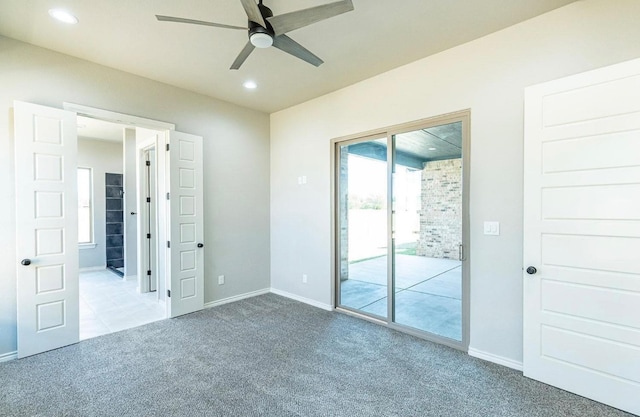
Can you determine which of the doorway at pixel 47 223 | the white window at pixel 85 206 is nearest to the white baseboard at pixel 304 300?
the doorway at pixel 47 223

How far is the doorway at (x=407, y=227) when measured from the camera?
311cm

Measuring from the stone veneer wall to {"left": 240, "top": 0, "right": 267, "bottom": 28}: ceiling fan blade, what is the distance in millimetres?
2294

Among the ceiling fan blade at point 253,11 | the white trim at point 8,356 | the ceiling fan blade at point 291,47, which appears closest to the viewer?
the ceiling fan blade at point 253,11

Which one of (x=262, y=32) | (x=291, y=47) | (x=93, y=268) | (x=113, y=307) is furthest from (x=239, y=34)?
(x=93, y=268)

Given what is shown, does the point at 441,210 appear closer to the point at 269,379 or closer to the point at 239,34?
the point at 269,379

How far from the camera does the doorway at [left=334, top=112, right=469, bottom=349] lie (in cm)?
311

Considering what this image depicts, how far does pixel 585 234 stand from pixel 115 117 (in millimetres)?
4688

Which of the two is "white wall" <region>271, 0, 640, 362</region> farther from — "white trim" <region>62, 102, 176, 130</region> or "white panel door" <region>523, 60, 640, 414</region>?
"white trim" <region>62, 102, 176, 130</region>

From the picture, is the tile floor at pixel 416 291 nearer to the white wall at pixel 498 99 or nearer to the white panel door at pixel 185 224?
the white wall at pixel 498 99

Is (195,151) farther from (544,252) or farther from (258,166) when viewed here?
(544,252)

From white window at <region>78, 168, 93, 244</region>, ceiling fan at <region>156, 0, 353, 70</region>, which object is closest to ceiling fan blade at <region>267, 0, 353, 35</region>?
ceiling fan at <region>156, 0, 353, 70</region>

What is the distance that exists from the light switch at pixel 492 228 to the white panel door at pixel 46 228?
414 cm

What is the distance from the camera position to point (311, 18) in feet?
6.35

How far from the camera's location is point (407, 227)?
11.8ft
